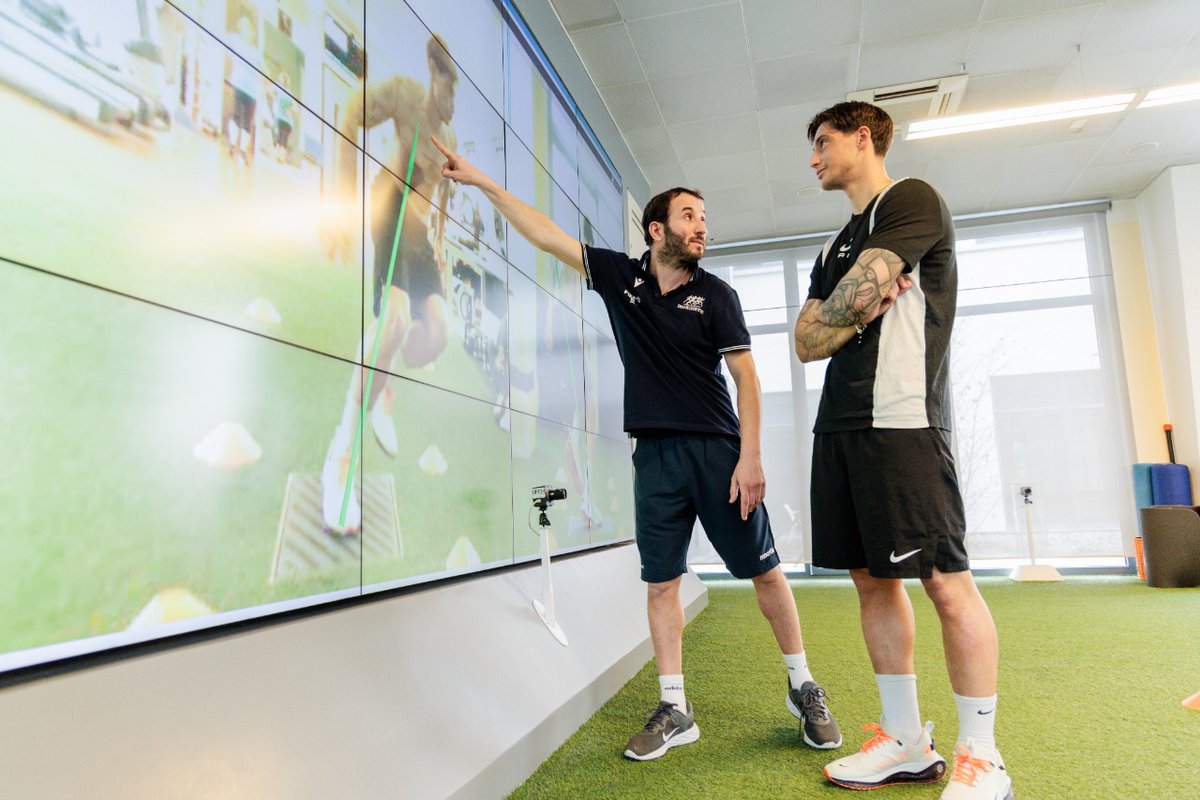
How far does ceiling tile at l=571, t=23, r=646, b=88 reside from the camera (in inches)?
156

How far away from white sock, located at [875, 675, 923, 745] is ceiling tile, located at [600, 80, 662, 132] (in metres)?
3.77

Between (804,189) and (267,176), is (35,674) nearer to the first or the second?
(267,176)

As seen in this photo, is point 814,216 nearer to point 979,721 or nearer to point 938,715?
point 938,715

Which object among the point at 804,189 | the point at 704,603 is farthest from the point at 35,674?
the point at 804,189

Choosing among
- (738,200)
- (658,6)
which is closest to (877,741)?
(658,6)

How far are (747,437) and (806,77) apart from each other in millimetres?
3290

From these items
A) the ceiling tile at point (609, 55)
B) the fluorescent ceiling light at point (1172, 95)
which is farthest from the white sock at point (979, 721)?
the fluorescent ceiling light at point (1172, 95)

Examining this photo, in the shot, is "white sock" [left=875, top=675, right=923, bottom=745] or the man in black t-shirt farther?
"white sock" [left=875, top=675, right=923, bottom=745]

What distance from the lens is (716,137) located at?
16.9ft

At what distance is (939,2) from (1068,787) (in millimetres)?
3666

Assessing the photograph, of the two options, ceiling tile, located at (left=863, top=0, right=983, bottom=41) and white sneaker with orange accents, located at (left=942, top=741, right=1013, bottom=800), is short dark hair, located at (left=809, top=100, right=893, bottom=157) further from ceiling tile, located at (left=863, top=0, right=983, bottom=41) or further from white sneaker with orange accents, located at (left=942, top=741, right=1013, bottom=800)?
ceiling tile, located at (left=863, top=0, right=983, bottom=41)

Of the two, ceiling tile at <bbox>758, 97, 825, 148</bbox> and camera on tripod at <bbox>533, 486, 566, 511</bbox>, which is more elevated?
ceiling tile at <bbox>758, 97, 825, 148</bbox>

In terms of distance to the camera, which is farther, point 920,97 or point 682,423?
point 920,97

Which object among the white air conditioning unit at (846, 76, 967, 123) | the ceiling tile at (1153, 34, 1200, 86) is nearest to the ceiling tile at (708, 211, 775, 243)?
the white air conditioning unit at (846, 76, 967, 123)
